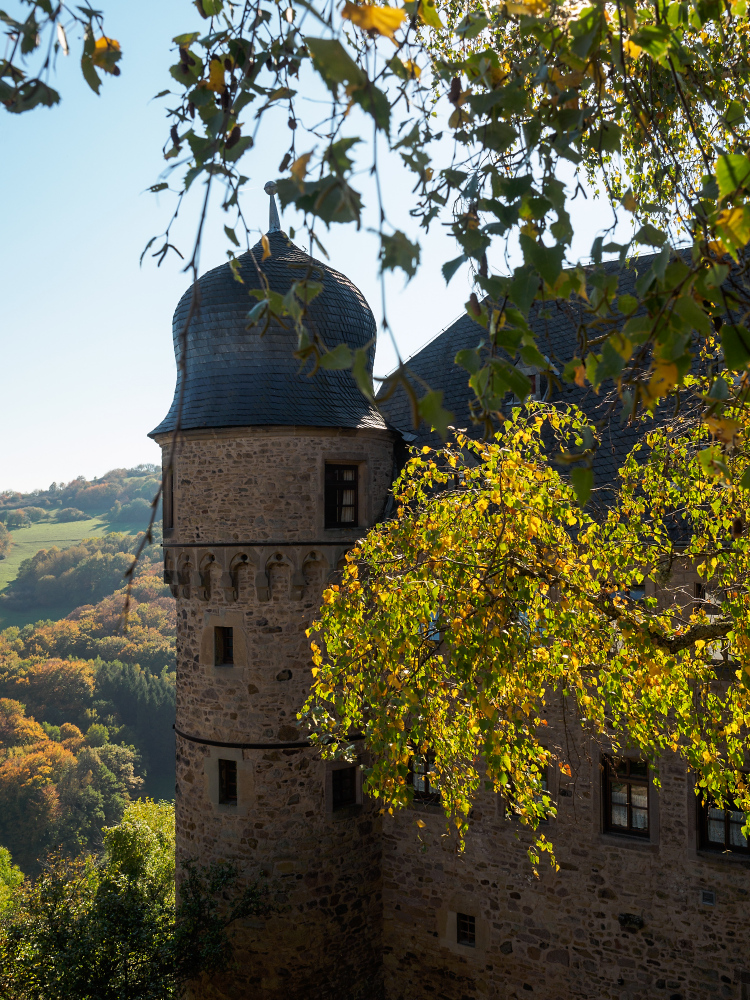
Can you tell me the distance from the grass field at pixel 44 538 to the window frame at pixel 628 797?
228 ft

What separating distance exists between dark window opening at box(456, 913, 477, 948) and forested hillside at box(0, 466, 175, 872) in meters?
17.1

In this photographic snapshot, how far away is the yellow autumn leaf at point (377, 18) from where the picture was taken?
1921 mm

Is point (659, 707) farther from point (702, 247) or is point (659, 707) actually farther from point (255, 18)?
point (255, 18)

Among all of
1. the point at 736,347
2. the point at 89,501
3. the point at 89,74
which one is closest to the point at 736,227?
the point at 736,347

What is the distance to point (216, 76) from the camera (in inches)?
110

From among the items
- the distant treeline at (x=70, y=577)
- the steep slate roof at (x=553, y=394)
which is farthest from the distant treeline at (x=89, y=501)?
the steep slate roof at (x=553, y=394)

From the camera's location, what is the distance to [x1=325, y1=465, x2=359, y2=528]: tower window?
424 inches

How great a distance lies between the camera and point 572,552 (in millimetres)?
5859

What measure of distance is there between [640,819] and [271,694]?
4.98 m

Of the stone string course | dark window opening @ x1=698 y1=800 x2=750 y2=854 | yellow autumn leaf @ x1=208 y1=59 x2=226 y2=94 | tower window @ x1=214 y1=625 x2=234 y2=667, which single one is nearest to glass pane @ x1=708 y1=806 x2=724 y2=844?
dark window opening @ x1=698 y1=800 x2=750 y2=854

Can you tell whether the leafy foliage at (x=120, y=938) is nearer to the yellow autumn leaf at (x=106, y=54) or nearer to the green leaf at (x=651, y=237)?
the yellow autumn leaf at (x=106, y=54)

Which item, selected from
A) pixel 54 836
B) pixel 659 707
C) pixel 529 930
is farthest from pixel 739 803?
pixel 54 836

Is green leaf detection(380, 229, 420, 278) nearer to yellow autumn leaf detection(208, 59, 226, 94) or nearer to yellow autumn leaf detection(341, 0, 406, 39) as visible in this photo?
yellow autumn leaf detection(341, 0, 406, 39)

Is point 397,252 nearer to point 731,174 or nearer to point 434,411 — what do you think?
point 434,411
